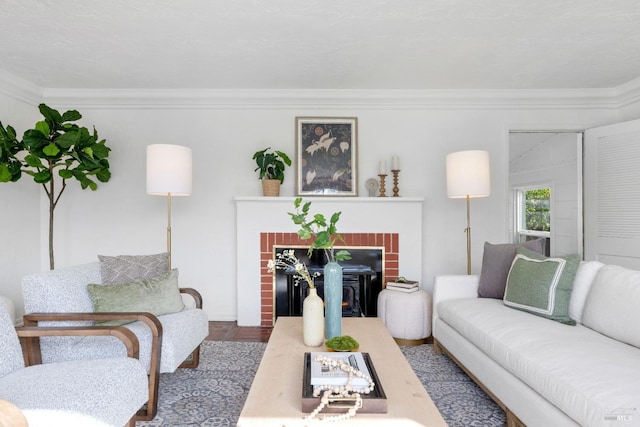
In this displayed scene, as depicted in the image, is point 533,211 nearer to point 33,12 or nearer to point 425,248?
point 425,248

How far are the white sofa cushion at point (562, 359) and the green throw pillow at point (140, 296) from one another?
74.9 inches

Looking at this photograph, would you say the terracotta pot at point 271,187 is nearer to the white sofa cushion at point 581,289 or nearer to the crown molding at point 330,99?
the crown molding at point 330,99

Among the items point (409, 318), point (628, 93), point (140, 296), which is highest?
point (628, 93)

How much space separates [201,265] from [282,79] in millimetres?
2090

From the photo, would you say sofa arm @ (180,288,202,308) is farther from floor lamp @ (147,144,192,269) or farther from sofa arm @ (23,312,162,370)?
sofa arm @ (23,312,162,370)

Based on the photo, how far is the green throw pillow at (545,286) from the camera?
232 cm

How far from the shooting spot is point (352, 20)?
2.64 m

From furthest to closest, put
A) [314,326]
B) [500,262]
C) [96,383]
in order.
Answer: [500,262], [314,326], [96,383]

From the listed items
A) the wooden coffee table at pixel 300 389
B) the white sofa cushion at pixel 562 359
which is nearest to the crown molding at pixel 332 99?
the white sofa cushion at pixel 562 359

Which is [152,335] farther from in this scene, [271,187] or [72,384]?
[271,187]

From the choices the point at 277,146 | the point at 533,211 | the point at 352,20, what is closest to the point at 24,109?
the point at 277,146

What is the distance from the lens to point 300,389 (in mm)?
1544

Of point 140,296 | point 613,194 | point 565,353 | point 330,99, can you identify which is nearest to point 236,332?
point 140,296

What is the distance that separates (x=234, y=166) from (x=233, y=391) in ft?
7.94
